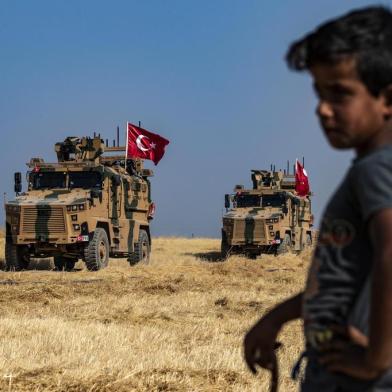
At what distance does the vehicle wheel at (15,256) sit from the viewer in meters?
17.4

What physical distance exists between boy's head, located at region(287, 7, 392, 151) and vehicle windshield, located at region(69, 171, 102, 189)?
16.0 meters

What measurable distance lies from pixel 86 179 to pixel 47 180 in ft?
2.85

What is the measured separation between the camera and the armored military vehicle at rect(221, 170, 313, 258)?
23203mm

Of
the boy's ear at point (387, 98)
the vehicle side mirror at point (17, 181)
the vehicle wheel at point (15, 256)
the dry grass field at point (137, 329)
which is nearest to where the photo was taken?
the boy's ear at point (387, 98)

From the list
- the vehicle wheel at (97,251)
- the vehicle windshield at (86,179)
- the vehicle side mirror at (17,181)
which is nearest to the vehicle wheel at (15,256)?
the vehicle side mirror at (17,181)

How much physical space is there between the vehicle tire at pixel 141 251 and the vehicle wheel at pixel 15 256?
9.73 feet

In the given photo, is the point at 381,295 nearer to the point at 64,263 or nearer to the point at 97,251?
the point at 97,251

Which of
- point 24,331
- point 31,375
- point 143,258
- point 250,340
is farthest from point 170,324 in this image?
point 143,258

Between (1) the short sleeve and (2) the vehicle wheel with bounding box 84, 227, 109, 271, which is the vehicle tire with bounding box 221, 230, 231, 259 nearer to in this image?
(2) the vehicle wheel with bounding box 84, 227, 109, 271

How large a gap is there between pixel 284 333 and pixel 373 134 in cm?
A: 646

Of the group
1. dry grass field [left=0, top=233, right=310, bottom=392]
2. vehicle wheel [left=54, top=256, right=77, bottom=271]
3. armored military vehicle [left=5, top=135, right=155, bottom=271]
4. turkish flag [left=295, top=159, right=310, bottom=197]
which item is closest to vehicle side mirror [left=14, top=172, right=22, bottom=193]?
armored military vehicle [left=5, top=135, right=155, bottom=271]

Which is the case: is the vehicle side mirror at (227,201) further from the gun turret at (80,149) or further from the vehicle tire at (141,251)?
the gun turret at (80,149)

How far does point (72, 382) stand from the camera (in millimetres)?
4953

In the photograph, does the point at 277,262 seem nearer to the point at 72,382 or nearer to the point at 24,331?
the point at 24,331
